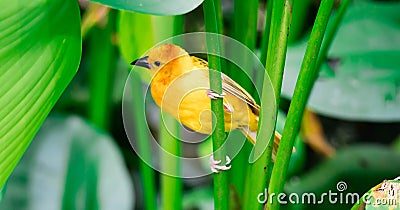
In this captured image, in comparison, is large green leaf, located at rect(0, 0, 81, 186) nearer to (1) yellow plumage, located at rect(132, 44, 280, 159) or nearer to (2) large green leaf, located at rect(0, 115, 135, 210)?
(1) yellow plumage, located at rect(132, 44, 280, 159)

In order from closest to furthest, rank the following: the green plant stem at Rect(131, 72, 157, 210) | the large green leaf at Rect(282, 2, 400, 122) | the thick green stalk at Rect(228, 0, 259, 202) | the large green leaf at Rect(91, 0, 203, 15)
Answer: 1. the large green leaf at Rect(91, 0, 203, 15)
2. the thick green stalk at Rect(228, 0, 259, 202)
3. the green plant stem at Rect(131, 72, 157, 210)
4. the large green leaf at Rect(282, 2, 400, 122)

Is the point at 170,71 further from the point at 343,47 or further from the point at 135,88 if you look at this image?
the point at 343,47

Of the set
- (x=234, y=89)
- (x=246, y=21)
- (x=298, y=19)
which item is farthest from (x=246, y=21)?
(x=298, y=19)

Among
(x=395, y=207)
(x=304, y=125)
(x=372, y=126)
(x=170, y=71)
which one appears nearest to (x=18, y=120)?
(x=170, y=71)

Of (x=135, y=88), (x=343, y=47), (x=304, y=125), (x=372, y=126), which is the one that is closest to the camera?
(x=135, y=88)

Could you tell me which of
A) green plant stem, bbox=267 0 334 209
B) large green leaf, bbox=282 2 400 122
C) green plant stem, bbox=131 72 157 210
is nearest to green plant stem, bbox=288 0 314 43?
large green leaf, bbox=282 2 400 122

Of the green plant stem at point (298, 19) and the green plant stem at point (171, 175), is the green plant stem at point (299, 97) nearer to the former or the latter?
the green plant stem at point (171, 175)
